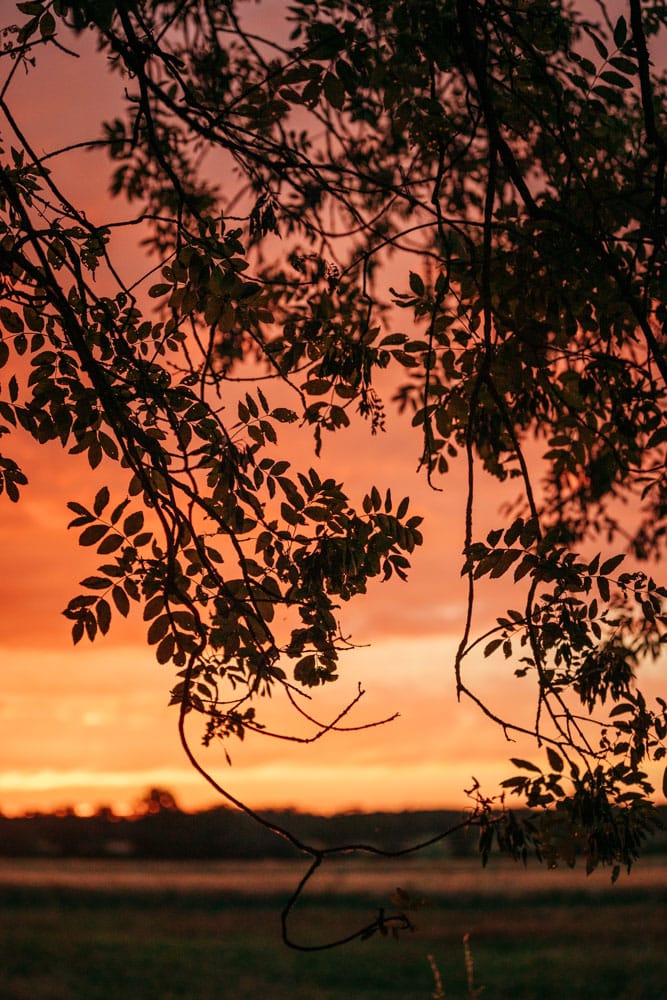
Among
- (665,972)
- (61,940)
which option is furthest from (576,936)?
(61,940)

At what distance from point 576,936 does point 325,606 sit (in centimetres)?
1620

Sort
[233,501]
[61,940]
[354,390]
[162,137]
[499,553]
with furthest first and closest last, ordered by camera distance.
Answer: [61,940] < [162,137] < [354,390] < [233,501] < [499,553]

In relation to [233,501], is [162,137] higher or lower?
higher

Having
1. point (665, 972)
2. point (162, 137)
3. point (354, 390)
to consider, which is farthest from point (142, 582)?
point (665, 972)

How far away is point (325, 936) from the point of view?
723 inches

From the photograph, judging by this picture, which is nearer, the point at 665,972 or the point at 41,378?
the point at 41,378

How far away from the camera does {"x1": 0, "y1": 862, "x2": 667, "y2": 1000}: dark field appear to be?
15.3m

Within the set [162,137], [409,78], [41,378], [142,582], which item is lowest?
[142,582]

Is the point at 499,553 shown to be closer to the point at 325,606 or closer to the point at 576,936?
the point at 325,606

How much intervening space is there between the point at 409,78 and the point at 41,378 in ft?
6.10

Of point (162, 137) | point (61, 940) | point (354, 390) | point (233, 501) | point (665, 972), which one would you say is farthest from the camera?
point (61, 940)

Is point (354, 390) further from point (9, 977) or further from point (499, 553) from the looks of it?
point (9, 977)

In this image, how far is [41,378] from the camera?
3994mm

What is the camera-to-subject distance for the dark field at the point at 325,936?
1534cm
